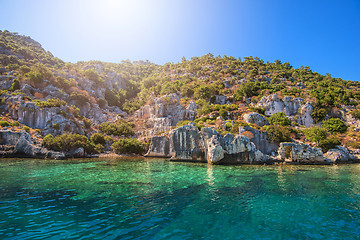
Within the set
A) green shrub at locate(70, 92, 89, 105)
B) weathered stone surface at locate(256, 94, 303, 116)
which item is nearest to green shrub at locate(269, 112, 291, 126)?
weathered stone surface at locate(256, 94, 303, 116)

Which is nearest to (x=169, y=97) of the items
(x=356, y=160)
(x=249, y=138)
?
(x=249, y=138)

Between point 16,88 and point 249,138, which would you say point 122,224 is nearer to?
point 249,138

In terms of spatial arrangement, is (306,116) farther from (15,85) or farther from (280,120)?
(15,85)

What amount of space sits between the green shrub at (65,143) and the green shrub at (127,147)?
5933 mm

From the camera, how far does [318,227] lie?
8.16 m

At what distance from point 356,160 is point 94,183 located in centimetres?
4689

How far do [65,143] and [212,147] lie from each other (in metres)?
31.2

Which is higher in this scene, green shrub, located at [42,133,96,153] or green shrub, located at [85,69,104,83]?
green shrub, located at [85,69,104,83]

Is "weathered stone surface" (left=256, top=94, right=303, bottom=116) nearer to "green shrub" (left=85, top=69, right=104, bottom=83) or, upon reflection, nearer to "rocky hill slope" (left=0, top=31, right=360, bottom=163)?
"rocky hill slope" (left=0, top=31, right=360, bottom=163)

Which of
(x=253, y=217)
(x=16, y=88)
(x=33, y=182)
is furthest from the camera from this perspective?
(x=16, y=88)

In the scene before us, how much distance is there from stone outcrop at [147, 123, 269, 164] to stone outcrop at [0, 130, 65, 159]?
2441 cm

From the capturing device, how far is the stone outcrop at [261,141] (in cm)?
3572

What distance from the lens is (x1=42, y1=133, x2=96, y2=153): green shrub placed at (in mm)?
36281

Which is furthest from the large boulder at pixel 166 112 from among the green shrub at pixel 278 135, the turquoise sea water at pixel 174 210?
the turquoise sea water at pixel 174 210
